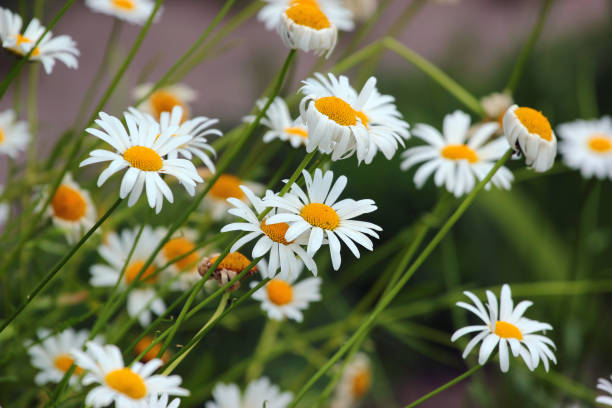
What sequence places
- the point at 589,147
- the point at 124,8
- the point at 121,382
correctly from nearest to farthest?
1. the point at 121,382
2. the point at 124,8
3. the point at 589,147

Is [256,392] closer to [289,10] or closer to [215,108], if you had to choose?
[289,10]

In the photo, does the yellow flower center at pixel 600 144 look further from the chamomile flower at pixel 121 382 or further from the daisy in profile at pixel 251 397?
the chamomile flower at pixel 121 382

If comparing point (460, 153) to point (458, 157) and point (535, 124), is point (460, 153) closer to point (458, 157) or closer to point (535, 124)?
point (458, 157)

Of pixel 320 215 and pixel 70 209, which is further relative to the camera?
pixel 70 209

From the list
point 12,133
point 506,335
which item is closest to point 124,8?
point 12,133

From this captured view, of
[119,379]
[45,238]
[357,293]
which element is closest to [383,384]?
[357,293]

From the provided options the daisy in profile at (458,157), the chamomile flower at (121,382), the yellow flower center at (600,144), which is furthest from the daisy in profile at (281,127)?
the yellow flower center at (600,144)

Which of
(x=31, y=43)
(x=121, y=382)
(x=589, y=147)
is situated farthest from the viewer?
(x=589, y=147)
